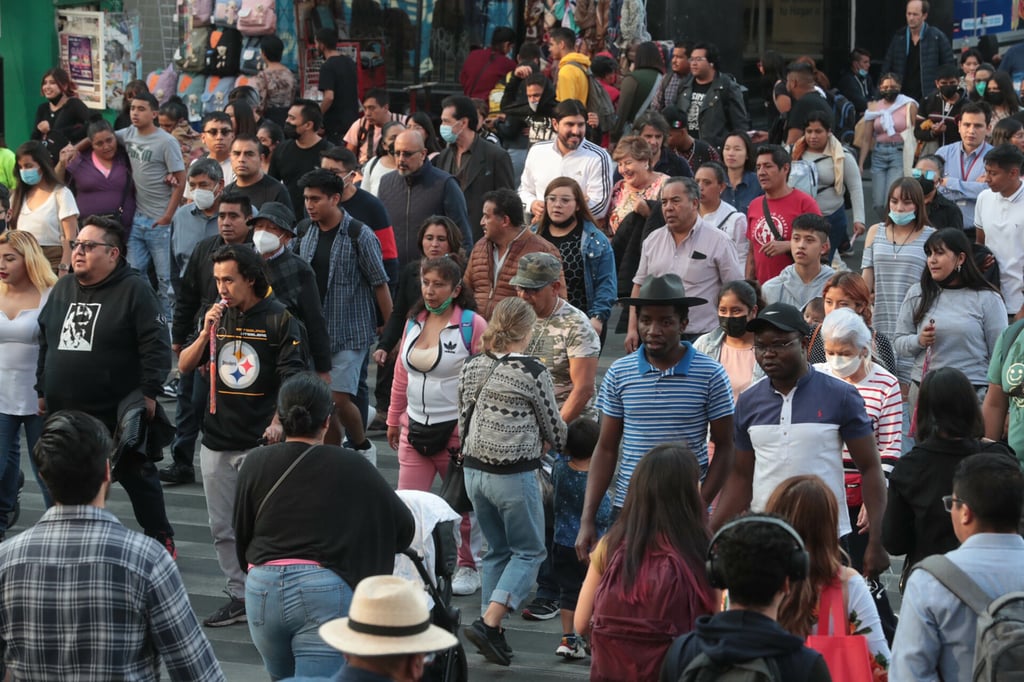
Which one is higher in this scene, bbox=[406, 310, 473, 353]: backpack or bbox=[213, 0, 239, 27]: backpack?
bbox=[213, 0, 239, 27]: backpack

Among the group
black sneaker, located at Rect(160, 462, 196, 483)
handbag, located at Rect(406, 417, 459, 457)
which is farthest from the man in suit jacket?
handbag, located at Rect(406, 417, 459, 457)

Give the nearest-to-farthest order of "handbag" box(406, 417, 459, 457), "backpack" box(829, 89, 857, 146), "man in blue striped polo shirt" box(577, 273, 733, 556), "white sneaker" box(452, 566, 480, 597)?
"man in blue striped polo shirt" box(577, 273, 733, 556)
"handbag" box(406, 417, 459, 457)
"white sneaker" box(452, 566, 480, 597)
"backpack" box(829, 89, 857, 146)

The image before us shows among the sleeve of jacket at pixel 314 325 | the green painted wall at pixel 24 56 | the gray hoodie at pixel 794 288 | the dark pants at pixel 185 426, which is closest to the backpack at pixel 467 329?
the sleeve of jacket at pixel 314 325

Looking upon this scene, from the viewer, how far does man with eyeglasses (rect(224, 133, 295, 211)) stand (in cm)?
1095

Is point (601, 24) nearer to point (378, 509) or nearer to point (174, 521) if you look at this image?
point (174, 521)

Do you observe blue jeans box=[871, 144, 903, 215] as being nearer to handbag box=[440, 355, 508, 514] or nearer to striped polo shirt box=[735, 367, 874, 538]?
handbag box=[440, 355, 508, 514]

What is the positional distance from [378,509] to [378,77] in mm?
14914

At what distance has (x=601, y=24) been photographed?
61.8ft

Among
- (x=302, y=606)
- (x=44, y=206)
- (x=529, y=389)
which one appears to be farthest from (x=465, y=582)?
(x=44, y=206)

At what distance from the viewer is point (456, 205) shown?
1137 cm

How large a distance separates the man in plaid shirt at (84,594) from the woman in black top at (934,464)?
9.70 ft

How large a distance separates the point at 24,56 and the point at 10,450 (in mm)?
11985

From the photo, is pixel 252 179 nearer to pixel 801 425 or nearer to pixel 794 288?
pixel 794 288

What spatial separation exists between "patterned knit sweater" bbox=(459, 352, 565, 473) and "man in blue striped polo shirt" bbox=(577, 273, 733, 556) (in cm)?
64
